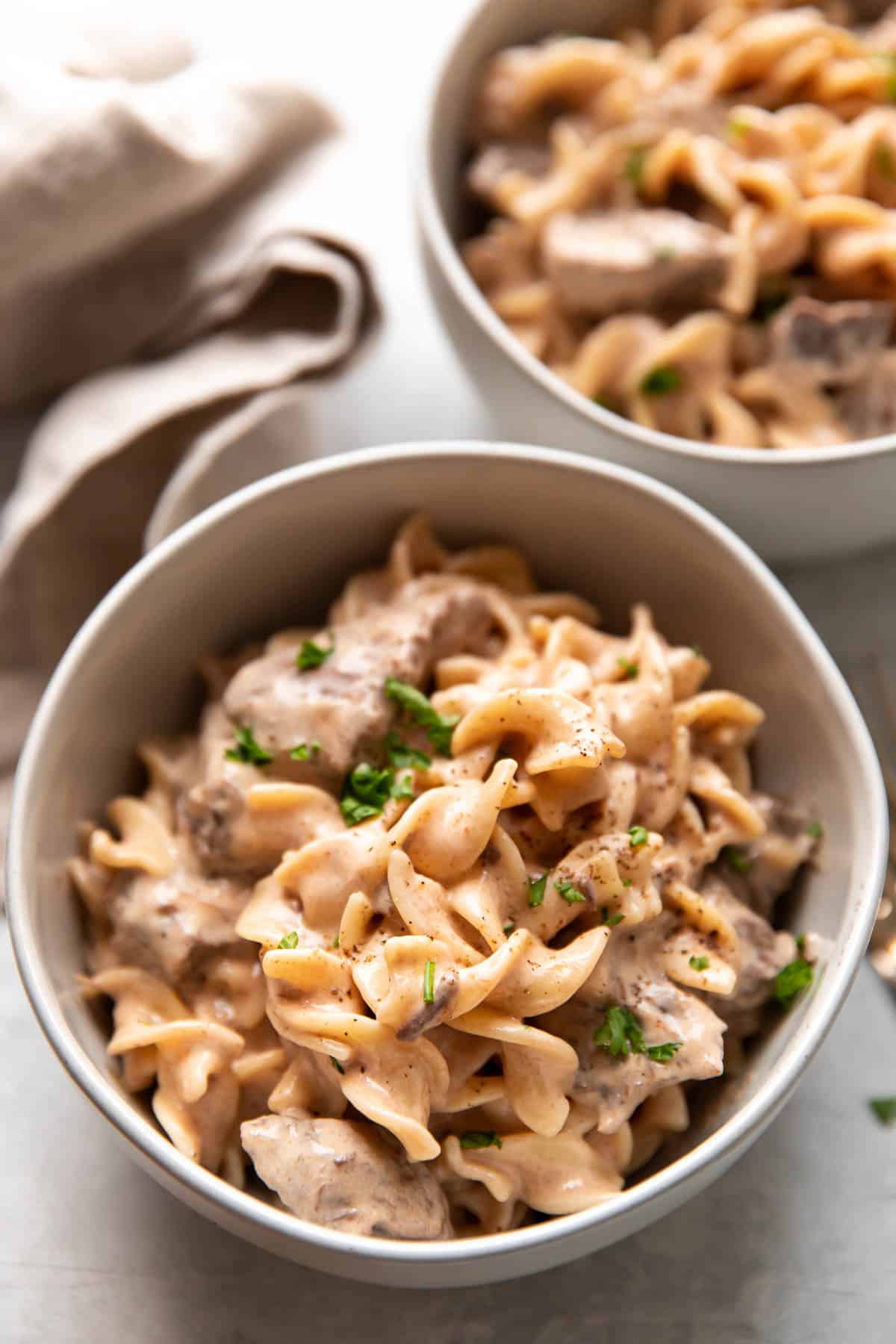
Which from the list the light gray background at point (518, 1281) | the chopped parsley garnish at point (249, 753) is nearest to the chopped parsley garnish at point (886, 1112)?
the light gray background at point (518, 1281)

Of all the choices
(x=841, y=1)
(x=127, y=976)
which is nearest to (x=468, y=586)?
(x=127, y=976)

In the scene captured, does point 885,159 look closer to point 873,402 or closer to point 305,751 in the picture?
point 873,402

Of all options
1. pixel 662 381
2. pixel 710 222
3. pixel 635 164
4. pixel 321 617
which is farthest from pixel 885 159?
pixel 321 617

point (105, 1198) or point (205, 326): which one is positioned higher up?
point (205, 326)

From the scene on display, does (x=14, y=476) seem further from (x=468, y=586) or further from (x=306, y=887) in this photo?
(x=306, y=887)

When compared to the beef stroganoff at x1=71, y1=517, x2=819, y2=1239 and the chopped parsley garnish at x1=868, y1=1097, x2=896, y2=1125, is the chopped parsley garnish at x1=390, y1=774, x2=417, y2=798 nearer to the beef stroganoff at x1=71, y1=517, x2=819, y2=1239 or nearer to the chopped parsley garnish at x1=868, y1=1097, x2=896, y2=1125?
the beef stroganoff at x1=71, y1=517, x2=819, y2=1239

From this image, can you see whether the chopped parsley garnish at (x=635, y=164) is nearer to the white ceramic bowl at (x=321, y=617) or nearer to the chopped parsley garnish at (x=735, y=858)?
the white ceramic bowl at (x=321, y=617)

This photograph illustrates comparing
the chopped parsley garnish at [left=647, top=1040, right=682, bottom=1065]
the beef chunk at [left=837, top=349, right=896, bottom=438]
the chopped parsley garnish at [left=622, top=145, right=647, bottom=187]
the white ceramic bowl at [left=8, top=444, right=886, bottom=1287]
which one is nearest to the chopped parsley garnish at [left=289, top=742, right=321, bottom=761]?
the white ceramic bowl at [left=8, top=444, right=886, bottom=1287]
